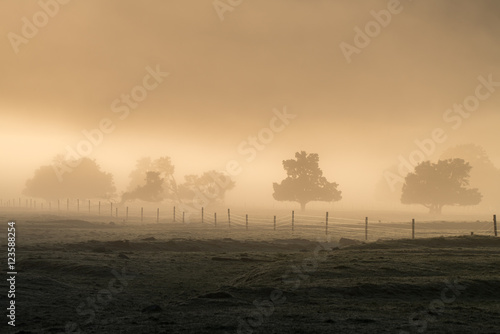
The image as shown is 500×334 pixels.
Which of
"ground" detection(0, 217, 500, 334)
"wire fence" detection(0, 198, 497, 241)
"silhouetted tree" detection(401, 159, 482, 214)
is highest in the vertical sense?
"silhouetted tree" detection(401, 159, 482, 214)

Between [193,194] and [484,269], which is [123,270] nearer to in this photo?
[484,269]

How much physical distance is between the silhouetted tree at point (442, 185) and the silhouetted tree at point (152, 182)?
54.7 metres

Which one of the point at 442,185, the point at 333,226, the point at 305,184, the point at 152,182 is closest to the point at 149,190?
the point at 152,182

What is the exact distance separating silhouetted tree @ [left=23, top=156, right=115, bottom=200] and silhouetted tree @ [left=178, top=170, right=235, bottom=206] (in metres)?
21.2

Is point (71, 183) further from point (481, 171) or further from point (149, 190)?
point (481, 171)

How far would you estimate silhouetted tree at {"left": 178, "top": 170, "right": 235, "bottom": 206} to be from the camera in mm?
136250

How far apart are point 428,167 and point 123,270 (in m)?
95.8

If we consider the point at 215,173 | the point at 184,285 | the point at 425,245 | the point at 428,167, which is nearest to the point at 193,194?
the point at 215,173

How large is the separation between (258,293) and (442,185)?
95.6 m

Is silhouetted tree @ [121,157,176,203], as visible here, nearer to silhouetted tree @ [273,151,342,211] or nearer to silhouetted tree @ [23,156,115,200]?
silhouetted tree @ [23,156,115,200]

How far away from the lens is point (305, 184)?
111 metres

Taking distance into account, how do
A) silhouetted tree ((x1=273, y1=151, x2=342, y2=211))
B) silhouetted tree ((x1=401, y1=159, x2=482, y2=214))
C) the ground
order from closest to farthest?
the ground < silhouetted tree ((x1=401, y1=159, x2=482, y2=214)) < silhouetted tree ((x1=273, y1=151, x2=342, y2=211))

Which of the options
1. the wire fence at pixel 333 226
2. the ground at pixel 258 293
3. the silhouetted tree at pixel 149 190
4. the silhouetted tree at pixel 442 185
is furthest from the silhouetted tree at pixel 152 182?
the ground at pixel 258 293

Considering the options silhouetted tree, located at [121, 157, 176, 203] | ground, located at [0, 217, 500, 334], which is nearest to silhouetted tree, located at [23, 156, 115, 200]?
silhouetted tree, located at [121, 157, 176, 203]
